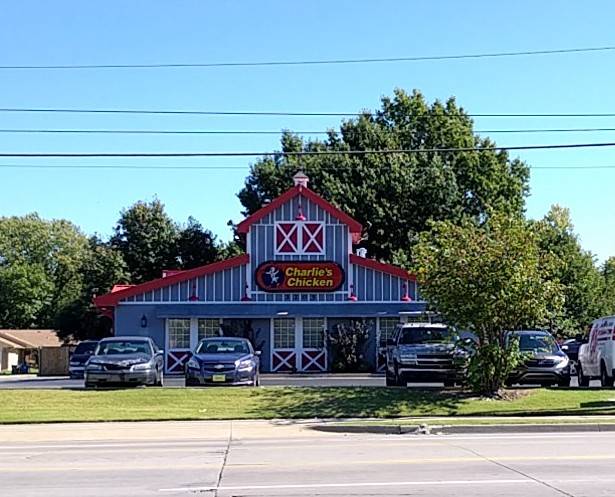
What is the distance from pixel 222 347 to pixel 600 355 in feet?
34.7

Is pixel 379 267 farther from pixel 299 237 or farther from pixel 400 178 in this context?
pixel 400 178

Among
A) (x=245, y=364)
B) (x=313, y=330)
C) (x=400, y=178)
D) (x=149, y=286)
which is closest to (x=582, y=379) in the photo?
(x=245, y=364)

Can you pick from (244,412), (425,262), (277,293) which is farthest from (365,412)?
(277,293)

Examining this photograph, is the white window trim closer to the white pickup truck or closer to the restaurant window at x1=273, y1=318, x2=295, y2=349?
the restaurant window at x1=273, y1=318, x2=295, y2=349

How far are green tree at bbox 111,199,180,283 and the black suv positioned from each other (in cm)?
3813

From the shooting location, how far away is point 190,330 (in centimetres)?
4031

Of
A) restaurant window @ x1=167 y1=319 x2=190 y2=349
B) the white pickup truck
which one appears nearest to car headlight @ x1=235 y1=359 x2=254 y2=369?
the white pickup truck

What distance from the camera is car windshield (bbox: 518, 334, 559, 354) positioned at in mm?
25875

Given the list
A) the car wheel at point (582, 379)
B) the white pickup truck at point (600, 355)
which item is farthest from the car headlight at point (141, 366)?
the car wheel at point (582, 379)

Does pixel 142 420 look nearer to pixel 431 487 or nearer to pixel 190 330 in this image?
pixel 431 487

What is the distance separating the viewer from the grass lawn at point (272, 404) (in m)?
21.6

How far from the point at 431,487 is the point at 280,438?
23.4 feet

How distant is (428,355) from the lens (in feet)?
82.9

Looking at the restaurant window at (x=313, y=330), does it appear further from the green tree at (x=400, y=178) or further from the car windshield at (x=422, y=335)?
the car windshield at (x=422, y=335)
